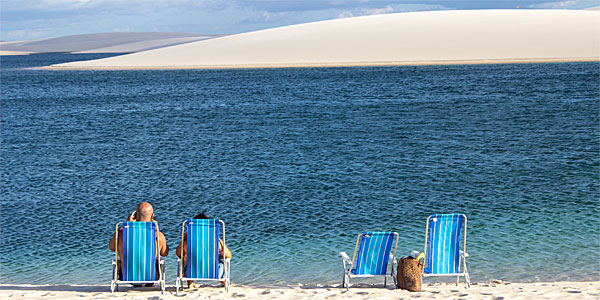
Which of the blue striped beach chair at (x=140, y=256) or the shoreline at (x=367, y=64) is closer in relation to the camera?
the blue striped beach chair at (x=140, y=256)

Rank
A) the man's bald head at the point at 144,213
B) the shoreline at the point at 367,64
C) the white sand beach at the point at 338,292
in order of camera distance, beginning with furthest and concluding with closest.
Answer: the shoreline at the point at 367,64, the man's bald head at the point at 144,213, the white sand beach at the point at 338,292

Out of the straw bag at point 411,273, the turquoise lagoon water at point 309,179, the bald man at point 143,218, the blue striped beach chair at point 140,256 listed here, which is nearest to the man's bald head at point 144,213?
the bald man at point 143,218

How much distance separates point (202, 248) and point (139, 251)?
656 millimetres

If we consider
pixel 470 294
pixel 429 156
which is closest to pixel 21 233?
pixel 470 294

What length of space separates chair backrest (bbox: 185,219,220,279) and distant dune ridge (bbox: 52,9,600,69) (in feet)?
249

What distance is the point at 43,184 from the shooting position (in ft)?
56.6

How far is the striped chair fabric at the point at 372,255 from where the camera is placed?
768 cm

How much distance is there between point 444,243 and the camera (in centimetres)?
779

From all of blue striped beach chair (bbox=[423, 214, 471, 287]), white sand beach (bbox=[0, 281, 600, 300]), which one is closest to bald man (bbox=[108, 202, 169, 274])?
white sand beach (bbox=[0, 281, 600, 300])

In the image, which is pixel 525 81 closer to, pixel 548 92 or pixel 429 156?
pixel 548 92

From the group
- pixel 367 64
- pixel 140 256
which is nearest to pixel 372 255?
pixel 140 256

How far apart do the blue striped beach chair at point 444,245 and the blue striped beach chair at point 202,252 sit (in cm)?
225

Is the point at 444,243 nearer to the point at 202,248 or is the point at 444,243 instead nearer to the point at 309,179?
the point at 202,248

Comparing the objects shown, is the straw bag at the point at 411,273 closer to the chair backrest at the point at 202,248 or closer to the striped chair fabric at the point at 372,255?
the striped chair fabric at the point at 372,255
